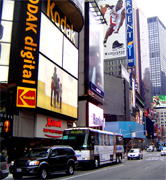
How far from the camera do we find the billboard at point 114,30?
115062 mm

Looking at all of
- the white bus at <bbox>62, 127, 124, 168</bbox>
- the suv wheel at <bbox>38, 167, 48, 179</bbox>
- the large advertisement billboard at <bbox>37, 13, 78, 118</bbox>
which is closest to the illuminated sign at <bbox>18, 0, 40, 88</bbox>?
the large advertisement billboard at <bbox>37, 13, 78, 118</bbox>

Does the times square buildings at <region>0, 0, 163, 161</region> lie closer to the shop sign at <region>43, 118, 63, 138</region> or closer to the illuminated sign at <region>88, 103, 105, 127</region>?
the shop sign at <region>43, 118, 63, 138</region>

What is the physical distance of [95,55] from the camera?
53.7 m

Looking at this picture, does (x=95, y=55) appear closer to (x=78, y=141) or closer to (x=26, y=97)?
(x=26, y=97)

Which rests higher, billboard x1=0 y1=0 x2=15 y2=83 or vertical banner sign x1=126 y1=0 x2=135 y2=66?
vertical banner sign x1=126 y1=0 x2=135 y2=66

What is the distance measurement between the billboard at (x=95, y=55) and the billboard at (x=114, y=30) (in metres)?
57.9

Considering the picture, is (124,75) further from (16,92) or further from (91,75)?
(16,92)

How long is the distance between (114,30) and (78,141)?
10515 cm

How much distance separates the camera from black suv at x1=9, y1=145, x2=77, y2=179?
1380cm

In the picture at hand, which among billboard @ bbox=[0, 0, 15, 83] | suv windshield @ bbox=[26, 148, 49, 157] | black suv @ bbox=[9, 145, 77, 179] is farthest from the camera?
billboard @ bbox=[0, 0, 15, 83]

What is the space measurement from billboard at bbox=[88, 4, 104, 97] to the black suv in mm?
32823

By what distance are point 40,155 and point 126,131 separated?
77.0 metres

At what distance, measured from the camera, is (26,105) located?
92.0ft

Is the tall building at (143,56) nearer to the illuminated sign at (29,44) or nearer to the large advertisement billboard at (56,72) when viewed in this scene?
the large advertisement billboard at (56,72)
